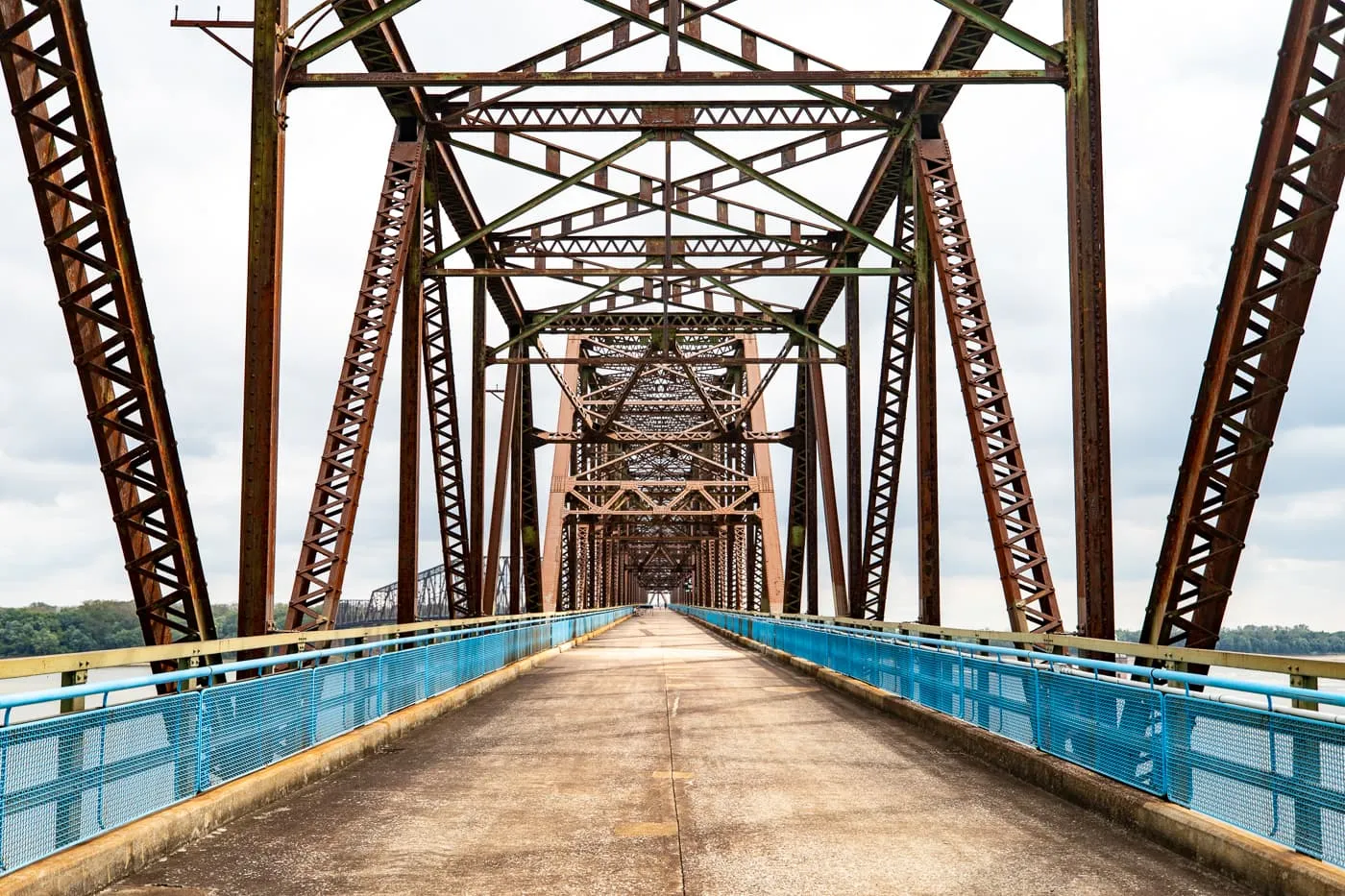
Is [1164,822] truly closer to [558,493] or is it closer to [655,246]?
[655,246]

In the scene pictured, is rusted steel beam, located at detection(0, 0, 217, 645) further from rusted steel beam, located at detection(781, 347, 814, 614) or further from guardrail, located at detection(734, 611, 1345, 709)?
rusted steel beam, located at detection(781, 347, 814, 614)

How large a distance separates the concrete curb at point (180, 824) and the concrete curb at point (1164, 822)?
553 cm

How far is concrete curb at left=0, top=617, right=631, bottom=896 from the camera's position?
19.0 ft

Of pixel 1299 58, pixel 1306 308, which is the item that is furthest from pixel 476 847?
pixel 1299 58

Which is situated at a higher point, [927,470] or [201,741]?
[927,470]

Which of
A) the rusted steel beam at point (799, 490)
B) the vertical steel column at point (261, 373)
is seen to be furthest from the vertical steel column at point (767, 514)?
the vertical steel column at point (261, 373)

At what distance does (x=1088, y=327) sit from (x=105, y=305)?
10555mm

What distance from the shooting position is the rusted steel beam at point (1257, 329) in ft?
32.2

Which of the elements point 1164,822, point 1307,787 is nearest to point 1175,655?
point 1164,822

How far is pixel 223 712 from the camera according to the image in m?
8.44

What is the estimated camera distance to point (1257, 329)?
10.4 metres

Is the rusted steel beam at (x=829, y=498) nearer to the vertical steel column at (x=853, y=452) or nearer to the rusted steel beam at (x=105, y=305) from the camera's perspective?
the vertical steel column at (x=853, y=452)

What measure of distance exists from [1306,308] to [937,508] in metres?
10.7

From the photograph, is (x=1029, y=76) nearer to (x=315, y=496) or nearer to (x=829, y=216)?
→ (x=829, y=216)
